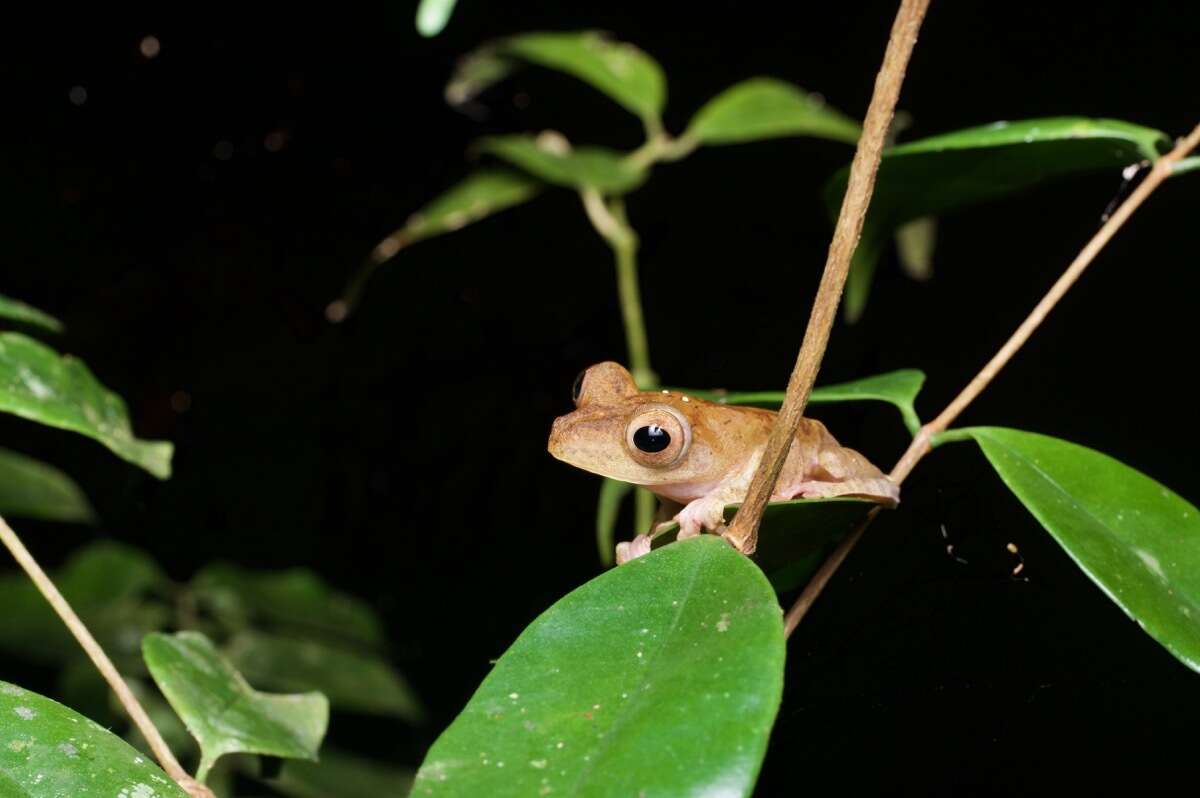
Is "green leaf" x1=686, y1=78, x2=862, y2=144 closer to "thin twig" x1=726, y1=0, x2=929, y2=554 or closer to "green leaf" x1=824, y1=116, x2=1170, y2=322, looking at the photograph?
"green leaf" x1=824, y1=116, x2=1170, y2=322

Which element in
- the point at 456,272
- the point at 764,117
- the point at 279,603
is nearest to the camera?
the point at 764,117

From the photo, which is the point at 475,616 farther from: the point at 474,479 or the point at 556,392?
the point at 556,392

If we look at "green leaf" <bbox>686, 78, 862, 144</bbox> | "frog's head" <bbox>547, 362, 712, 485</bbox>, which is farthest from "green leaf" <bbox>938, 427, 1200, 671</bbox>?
"green leaf" <bbox>686, 78, 862, 144</bbox>

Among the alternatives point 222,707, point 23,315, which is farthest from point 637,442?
point 23,315

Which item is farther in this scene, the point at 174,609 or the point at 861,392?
the point at 174,609

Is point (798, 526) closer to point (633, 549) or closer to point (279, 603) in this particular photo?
point (633, 549)

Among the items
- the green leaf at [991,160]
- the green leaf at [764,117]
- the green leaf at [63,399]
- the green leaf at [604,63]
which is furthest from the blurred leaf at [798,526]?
the green leaf at [604,63]

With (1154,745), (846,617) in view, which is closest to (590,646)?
(846,617)
